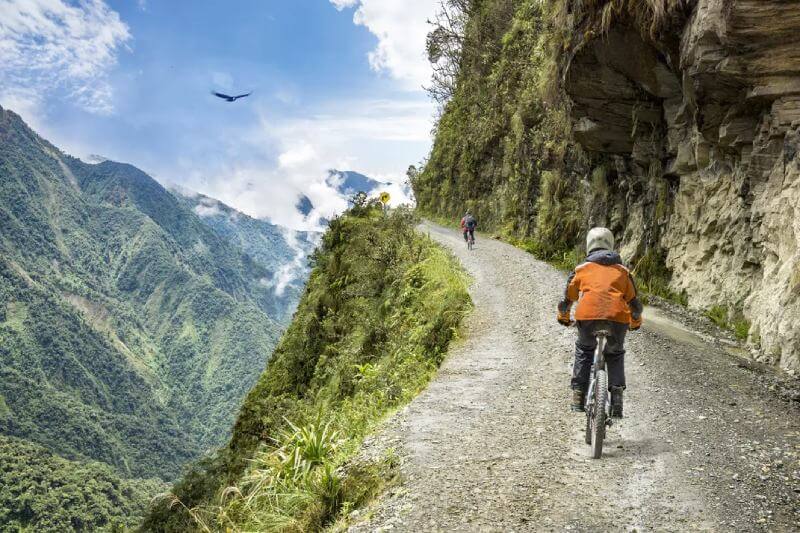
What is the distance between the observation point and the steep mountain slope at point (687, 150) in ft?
29.8

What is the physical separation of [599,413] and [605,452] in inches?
21.9

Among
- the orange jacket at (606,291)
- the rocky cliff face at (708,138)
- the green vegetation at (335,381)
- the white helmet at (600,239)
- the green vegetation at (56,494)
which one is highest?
the rocky cliff face at (708,138)

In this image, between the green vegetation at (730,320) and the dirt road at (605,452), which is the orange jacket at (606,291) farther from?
the green vegetation at (730,320)

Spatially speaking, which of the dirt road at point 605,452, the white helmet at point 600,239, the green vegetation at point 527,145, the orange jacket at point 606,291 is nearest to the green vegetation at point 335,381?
the dirt road at point 605,452

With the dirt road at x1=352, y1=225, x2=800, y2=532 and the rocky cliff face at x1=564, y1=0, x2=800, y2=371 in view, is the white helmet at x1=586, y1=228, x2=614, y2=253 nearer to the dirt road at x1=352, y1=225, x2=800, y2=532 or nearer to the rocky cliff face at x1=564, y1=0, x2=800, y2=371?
the dirt road at x1=352, y1=225, x2=800, y2=532

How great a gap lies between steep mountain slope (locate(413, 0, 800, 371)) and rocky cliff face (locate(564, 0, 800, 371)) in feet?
0.09

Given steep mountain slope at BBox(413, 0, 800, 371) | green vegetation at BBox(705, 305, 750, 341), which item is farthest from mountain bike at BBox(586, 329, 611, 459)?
green vegetation at BBox(705, 305, 750, 341)

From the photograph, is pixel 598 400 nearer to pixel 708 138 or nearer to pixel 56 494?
pixel 708 138

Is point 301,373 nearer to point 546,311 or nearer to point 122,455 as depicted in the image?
point 546,311

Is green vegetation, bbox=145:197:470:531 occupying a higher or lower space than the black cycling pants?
lower

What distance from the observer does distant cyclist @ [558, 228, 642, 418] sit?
5.73 metres

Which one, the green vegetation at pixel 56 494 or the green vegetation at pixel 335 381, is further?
the green vegetation at pixel 56 494

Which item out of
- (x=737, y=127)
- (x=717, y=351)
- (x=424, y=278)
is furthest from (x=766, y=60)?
(x=424, y=278)

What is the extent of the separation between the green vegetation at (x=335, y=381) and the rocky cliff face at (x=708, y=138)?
17.1 ft
